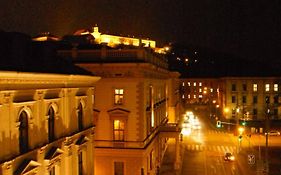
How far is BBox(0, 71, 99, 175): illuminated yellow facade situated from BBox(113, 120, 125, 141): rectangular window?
416 inches

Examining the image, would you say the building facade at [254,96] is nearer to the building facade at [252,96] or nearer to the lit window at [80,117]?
the building facade at [252,96]

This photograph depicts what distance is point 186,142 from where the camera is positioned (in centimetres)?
7019

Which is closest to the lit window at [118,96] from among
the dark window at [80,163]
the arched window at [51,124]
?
the dark window at [80,163]

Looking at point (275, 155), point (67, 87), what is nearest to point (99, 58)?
point (67, 87)

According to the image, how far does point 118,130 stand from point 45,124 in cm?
1785

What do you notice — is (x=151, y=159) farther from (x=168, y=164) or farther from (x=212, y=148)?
(x=212, y=148)

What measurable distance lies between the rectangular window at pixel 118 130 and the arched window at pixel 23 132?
19359mm

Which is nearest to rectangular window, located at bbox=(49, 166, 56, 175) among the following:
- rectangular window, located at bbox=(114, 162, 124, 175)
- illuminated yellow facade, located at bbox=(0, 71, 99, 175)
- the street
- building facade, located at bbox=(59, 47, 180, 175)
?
illuminated yellow facade, located at bbox=(0, 71, 99, 175)

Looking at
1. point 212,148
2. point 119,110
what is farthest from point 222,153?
point 119,110

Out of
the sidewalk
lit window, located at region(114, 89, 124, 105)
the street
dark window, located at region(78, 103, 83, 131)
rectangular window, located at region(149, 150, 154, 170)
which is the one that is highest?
lit window, located at region(114, 89, 124, 105)

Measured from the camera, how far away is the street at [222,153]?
156 feet

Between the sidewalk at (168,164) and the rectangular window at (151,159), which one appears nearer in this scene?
the rectangular window at (151,159)

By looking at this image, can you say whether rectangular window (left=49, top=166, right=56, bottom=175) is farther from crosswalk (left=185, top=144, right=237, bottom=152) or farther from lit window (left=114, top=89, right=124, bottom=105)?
crosswalk (left=185, top=144, right=237, bottom=152)

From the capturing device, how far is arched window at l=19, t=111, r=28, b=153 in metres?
16.6
